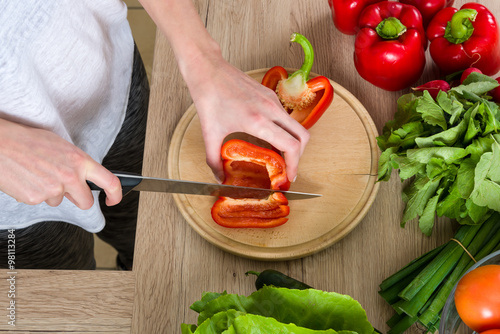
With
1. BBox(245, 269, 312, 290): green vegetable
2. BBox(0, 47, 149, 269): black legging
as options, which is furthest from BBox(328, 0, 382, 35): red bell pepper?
BBox(245, 269, 312, 290): green vegetable

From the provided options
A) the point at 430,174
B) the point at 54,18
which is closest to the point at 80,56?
the point at 54,18

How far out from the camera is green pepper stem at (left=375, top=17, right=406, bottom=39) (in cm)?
104

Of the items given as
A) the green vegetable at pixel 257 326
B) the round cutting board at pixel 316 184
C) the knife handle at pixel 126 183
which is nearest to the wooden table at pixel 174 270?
the round cutting board at pixel 316 184

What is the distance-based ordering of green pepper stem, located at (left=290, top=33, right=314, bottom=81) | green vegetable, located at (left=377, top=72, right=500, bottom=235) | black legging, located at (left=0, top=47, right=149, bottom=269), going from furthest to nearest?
black legging, located at (left=0, top=47, right=149, bottom=269)
green pepper stem, located at (left=290, top=33, right=314, bottom=81)
green vegetable, located at (left=377, top=72, right=500, bottom=235)

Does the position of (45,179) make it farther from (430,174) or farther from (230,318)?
(430,174)

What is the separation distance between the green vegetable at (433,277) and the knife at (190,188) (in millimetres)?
236

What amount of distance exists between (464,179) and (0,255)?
1.10 metres

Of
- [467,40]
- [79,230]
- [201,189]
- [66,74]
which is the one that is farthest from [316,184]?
[79,230]

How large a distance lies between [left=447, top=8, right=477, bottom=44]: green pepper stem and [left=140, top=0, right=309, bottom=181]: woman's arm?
1.32 feet

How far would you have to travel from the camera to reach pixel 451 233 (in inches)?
38.1

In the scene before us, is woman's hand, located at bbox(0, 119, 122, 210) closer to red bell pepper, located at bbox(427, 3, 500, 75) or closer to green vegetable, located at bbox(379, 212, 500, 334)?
green vegetable, located at bbox(379, 212, 500, 334)

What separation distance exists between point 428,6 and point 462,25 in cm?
13

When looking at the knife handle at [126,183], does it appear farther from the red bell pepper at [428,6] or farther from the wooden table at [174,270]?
the red bell pepper at [428,6]

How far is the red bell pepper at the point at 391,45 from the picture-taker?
1041 millimetres
